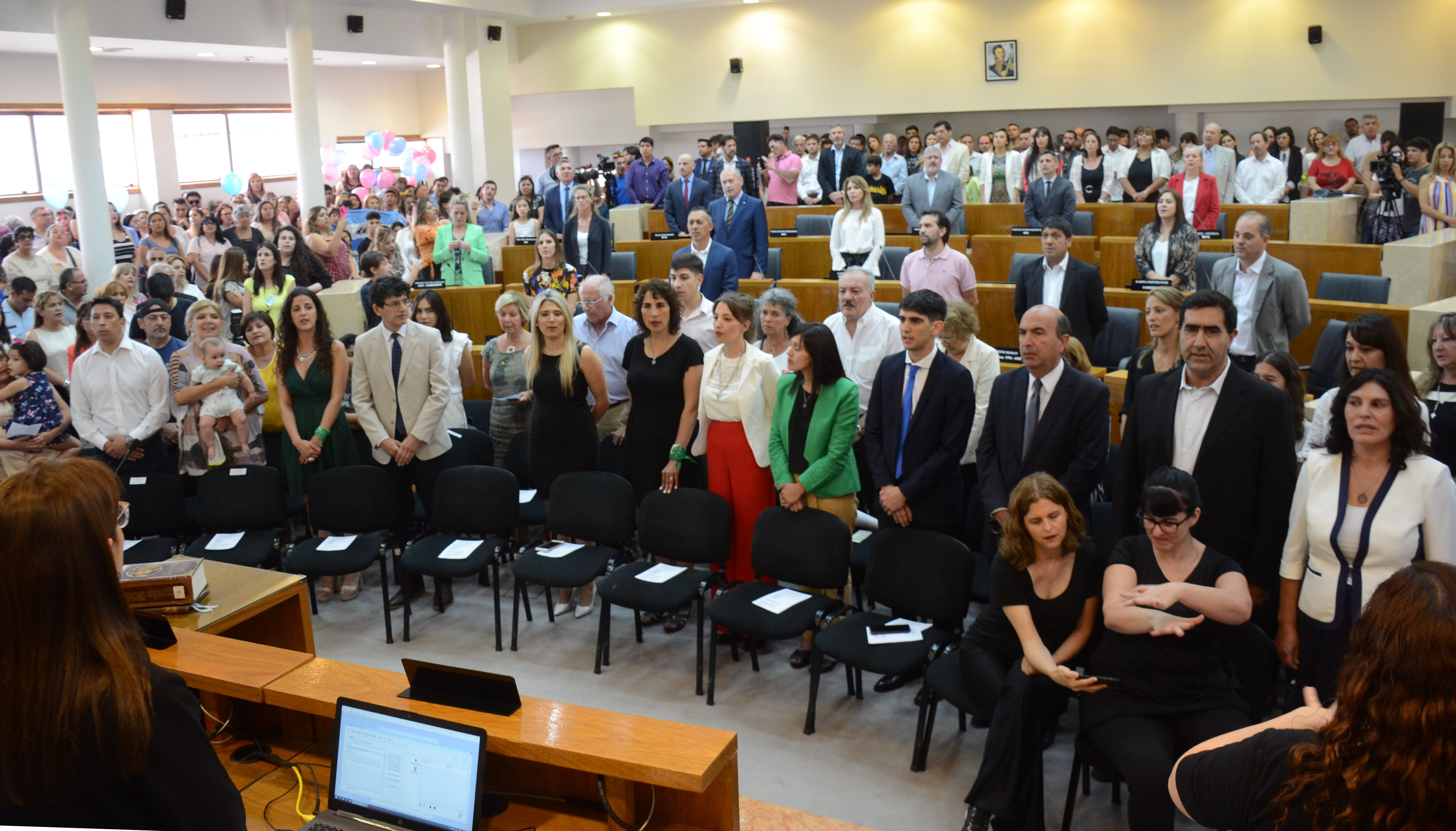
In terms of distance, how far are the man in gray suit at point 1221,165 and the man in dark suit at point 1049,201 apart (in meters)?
2.56

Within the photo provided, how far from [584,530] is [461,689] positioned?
271 cm

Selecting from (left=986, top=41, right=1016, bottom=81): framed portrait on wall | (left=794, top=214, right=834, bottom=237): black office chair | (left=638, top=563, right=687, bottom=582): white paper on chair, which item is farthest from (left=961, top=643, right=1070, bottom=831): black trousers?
(left=986, top=41, right=1016, bottom=81): framed portrait on wall

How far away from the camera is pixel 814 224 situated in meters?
10.9

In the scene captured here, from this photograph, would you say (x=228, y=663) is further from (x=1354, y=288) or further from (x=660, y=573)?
(x=1354, y=288)

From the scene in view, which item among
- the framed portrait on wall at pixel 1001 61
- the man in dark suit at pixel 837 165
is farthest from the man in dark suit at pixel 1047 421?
the framed portrait on wall at pixel 1001 61

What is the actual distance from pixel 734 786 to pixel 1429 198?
923 centimetres

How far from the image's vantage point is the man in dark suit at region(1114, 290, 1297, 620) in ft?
12.0

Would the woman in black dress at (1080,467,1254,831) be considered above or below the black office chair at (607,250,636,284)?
below

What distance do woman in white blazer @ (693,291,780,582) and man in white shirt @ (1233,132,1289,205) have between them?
25.0 ft

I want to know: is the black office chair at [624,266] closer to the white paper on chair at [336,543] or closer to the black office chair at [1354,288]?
the white paper on chair at [336,543]

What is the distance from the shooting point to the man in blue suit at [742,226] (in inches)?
333

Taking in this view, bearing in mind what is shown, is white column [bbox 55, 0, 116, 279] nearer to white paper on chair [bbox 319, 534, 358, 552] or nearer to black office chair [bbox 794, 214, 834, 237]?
white paper on chair [bbox 319, 534, 358, 552]

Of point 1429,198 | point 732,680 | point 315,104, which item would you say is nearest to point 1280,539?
point 732,680

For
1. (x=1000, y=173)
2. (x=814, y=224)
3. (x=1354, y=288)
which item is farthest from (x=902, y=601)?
(x=1000, y=173)
